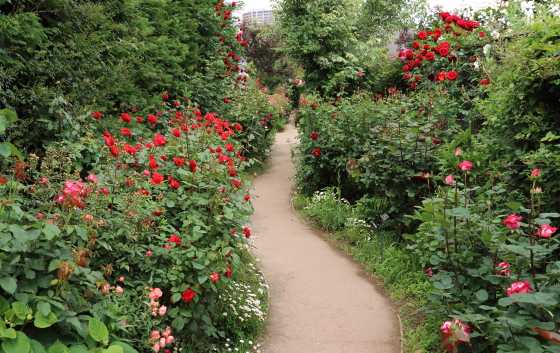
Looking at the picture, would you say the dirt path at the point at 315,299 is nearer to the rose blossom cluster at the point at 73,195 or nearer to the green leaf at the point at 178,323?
the green leaf at the point at 178,323

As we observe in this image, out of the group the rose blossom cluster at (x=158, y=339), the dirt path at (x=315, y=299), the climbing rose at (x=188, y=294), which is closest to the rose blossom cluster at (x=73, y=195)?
the rose blossom cluster at (x=158, y=339)

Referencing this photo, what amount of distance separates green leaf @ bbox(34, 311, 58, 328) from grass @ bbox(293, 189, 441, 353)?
2444 mm

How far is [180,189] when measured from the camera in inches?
125

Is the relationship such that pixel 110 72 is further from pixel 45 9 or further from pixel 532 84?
pixel 532 84

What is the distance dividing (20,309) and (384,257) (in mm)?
3850

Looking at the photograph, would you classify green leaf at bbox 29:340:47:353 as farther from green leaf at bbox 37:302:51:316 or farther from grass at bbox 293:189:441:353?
grass at bbox 293:189:441:353

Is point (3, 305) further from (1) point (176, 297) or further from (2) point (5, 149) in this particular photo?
(1) point (176, 297)

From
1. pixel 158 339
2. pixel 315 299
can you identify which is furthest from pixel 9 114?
pixel 315 299

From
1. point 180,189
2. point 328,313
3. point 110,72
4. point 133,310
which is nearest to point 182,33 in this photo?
point 110,72

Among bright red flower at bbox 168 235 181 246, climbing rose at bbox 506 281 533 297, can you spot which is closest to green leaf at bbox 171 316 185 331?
bright red flower at bbox 168 235 181 246

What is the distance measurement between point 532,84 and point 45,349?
3.56 m

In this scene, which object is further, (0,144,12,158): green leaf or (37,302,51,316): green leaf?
(0,144,12,158): green leaf

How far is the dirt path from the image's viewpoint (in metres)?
3.53

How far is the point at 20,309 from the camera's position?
1757 mm
